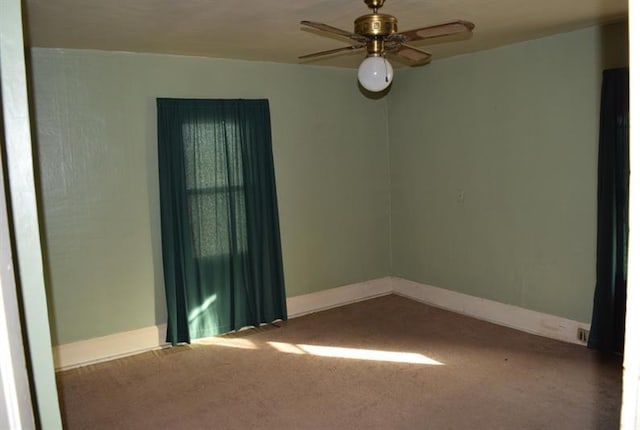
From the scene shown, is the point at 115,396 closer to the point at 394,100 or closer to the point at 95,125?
the point at 95,125

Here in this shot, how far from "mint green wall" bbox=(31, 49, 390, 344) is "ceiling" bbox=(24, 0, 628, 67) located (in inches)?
10.9

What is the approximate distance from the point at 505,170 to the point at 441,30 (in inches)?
90.3

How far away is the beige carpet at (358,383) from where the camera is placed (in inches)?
117

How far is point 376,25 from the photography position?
91.7 inches

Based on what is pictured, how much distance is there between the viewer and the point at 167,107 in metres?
4.07

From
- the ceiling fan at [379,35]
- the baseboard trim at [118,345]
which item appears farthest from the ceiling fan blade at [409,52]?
the baseboard trim at [118,345]

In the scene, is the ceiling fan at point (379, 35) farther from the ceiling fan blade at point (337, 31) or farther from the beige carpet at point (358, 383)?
the beige carpet at point (358, 383)

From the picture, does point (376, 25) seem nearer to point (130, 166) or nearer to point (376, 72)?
point (376, 72)

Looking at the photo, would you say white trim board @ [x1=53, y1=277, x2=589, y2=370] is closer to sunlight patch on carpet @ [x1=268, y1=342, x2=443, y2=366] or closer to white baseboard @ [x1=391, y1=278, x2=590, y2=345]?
white baseboard @ [x1=391, y1=278, x2=590, y2=345]

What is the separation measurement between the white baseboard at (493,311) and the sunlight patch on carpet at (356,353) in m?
1.05

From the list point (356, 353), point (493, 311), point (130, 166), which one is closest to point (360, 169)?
point (493, 311)

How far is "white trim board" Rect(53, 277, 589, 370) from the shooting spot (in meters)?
3.94

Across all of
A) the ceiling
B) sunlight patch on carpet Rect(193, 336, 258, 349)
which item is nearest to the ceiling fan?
the ceiling

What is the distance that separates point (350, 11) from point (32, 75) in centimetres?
233
